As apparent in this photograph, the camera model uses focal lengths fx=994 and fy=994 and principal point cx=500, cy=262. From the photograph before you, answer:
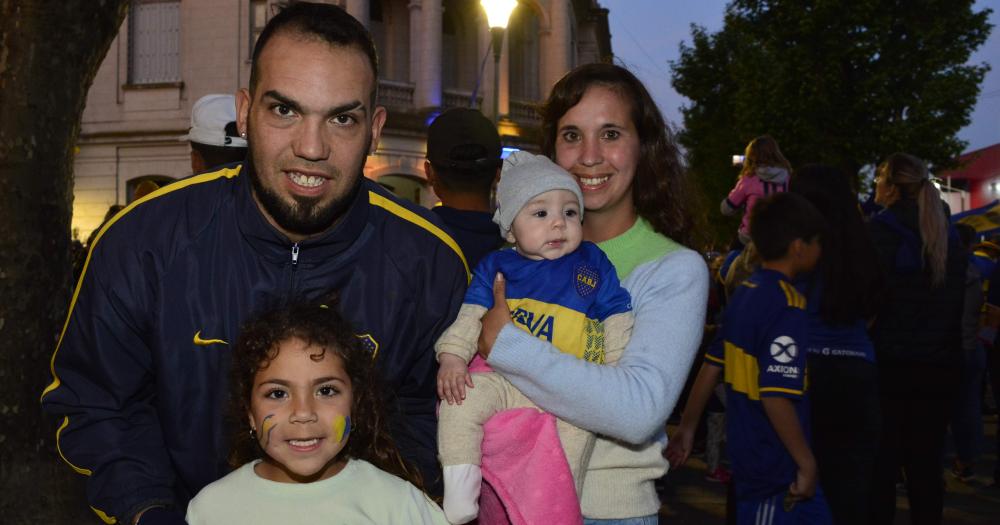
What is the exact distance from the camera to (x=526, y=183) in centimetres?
327

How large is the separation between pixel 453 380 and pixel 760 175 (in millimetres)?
7119

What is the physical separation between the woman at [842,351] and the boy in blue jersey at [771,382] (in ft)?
0.86

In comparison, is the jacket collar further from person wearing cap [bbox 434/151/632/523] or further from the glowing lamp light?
the glowing lamp light

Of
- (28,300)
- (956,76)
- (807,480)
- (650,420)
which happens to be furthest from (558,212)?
(956,76)

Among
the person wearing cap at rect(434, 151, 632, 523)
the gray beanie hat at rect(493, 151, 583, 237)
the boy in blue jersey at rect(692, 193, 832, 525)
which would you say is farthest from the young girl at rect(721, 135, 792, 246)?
the person wearing cap at rect(434, 151, 632, 523)

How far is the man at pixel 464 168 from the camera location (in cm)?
490

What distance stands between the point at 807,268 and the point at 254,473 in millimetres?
3418

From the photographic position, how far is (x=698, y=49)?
45969mm

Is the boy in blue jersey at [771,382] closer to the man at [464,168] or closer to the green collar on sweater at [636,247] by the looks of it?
the man at [464,168]

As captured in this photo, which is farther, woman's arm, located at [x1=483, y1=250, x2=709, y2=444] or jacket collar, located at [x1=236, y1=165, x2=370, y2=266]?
jacket collar, located at [x1=236, y1=165, x2=370, y2=266]

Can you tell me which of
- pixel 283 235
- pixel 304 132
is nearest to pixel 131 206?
pixel 283 235

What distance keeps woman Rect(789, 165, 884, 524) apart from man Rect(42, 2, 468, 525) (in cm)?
281

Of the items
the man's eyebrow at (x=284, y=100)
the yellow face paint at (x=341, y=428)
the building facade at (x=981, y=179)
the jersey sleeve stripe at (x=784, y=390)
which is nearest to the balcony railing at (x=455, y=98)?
the jersey sleeve stripe at (x=784, y=390)

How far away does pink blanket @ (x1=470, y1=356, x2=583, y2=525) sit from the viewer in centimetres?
289
